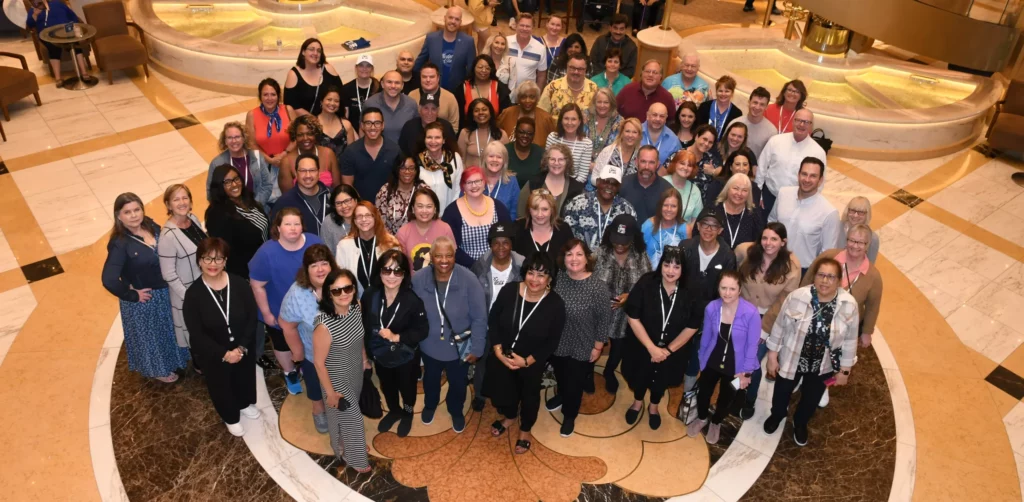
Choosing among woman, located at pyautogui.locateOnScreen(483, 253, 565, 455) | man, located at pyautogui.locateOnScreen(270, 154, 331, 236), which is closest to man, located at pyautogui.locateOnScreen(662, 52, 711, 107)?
woman, located at pyautogui.locateOnScreen(483, 253, 565, 455)

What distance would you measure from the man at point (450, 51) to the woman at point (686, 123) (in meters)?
2.17

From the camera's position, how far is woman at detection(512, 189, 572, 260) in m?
4.71

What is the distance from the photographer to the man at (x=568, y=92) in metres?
6.46

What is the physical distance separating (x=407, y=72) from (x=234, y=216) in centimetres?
242

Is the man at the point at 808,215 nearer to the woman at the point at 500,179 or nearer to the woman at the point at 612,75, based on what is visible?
the woman at the point at 500,179

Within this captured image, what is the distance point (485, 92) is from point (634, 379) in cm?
299

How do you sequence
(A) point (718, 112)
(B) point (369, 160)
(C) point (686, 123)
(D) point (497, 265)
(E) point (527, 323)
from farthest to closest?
1. (A) point (718, 112)
2. (C) point (686, 123)
3. (B) point (369, 160)
4. (D) point (497, 265)
5. (E) point (527, 323)

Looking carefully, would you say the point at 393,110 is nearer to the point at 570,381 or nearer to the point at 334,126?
the point at 334,126

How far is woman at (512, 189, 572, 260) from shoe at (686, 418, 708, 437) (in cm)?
155

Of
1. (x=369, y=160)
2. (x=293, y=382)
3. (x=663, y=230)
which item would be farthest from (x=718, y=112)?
(x=293, y=382)

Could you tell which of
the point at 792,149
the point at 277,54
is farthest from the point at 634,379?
the point at 277,54

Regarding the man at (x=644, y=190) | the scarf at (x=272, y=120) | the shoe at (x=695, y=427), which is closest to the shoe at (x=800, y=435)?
the shoe at (x=695, y=427)

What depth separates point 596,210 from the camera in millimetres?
5035

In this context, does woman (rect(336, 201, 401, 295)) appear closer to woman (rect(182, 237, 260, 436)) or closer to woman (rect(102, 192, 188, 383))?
woman (rect(182, 237, 260, 436))
